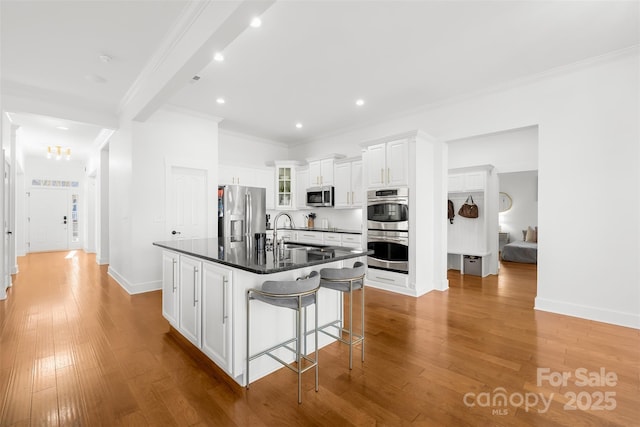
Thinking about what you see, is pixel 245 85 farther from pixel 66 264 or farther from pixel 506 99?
pixel 66 264

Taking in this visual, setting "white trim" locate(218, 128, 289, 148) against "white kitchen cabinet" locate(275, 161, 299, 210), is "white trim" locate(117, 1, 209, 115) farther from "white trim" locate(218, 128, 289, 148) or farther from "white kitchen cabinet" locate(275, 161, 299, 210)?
"white kitchen cabinet" locate(275, 161, 299, 210)

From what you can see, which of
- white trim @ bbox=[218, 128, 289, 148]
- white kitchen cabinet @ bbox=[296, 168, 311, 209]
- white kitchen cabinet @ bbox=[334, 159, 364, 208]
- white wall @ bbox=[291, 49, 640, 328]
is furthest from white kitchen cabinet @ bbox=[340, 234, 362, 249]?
white trim @ bbox=[218, 128, 289, 148]

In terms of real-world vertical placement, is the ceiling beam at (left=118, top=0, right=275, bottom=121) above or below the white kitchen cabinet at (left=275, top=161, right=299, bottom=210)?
above

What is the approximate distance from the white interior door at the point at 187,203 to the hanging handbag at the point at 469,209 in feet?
16.7

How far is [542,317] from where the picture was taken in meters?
3.46

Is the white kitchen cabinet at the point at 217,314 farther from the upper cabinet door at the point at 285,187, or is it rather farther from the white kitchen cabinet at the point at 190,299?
the upper cabinet door at the point at 285,187

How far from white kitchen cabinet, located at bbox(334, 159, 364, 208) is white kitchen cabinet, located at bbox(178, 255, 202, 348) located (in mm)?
3664

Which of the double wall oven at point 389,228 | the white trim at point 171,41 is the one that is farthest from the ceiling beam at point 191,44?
the double wall oven at point 389,228

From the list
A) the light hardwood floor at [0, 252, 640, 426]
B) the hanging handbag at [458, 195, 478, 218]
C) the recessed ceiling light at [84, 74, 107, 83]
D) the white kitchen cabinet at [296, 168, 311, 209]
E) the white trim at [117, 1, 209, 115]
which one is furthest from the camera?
the white kitchen cabinet at [296, 168, 311, 209]

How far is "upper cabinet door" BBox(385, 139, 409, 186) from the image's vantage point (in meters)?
4.45

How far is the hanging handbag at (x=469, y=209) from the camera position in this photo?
5.94m

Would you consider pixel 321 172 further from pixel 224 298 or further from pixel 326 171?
pixel 224 298

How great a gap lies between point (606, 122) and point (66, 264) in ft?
33.0

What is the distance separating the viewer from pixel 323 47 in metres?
3.11
